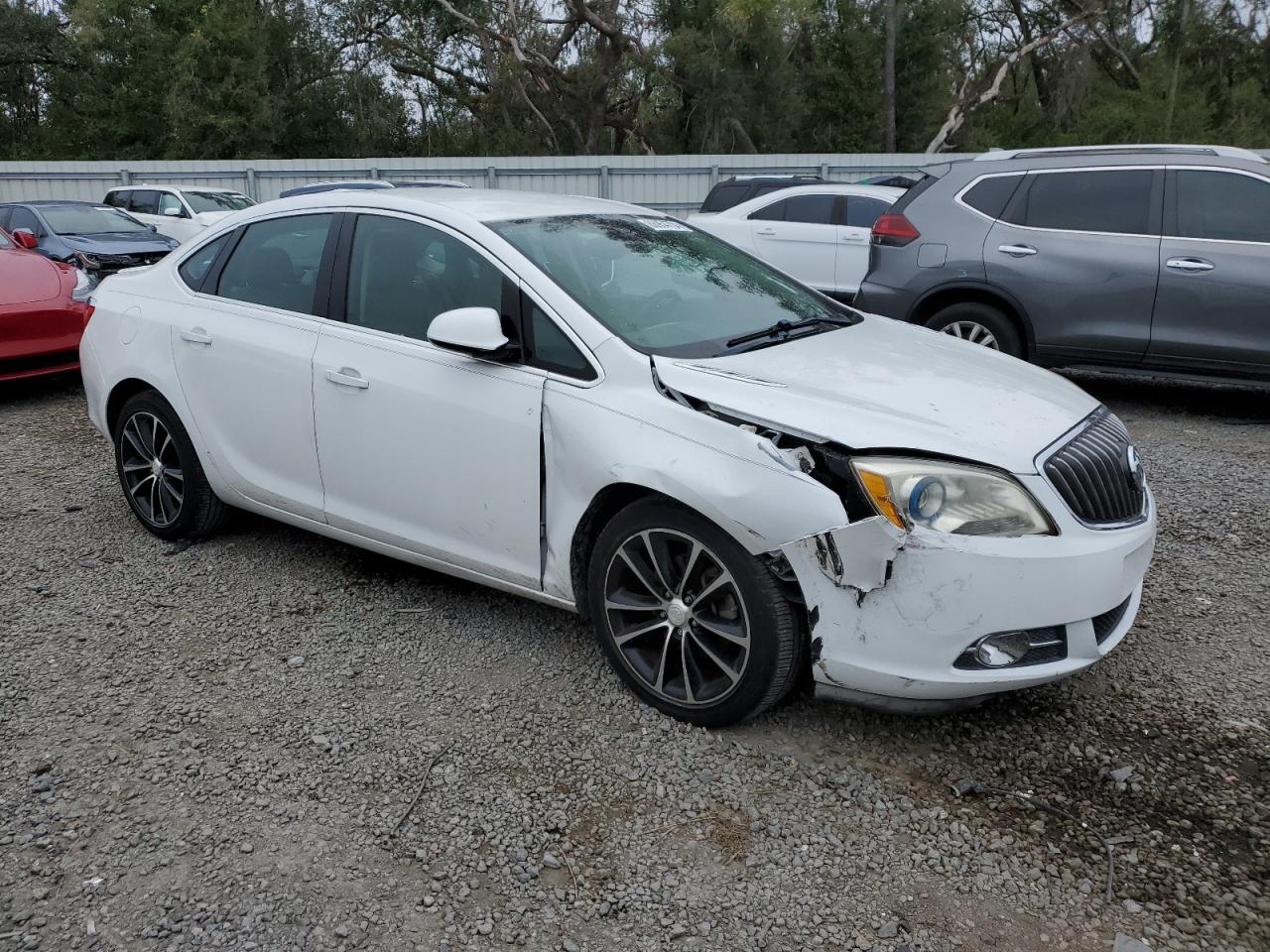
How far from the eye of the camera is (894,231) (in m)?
7.37

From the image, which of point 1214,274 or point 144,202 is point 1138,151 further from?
point 144,202

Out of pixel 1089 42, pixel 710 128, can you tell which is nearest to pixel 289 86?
pixel 710 128

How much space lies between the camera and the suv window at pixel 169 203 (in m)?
16.0

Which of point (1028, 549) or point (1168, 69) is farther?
point (1168, 69)

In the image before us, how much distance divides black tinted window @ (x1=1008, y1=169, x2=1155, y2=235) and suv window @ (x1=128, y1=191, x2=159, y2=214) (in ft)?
46.5

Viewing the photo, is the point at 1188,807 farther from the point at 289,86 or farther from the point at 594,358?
the point at 289,86

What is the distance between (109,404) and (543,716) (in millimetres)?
2906

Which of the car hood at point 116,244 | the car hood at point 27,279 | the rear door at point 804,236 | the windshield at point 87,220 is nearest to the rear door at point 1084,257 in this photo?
the rear door at point 804,236

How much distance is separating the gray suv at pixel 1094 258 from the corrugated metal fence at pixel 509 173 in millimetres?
14734

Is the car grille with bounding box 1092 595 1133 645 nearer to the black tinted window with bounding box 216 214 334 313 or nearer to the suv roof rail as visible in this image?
the black tinted window with bounding box 216 214 334 313

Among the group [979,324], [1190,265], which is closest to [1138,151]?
[1190,265]

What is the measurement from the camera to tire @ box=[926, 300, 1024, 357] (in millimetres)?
6973

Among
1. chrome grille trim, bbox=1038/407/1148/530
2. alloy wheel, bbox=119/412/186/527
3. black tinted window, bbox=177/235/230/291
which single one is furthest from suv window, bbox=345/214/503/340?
chrome grille trim, bbox=1038/407/1148/530

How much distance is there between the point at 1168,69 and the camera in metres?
32.9
